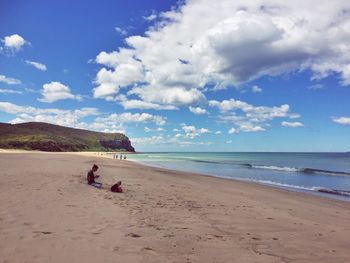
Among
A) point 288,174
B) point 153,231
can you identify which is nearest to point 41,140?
point 288,174

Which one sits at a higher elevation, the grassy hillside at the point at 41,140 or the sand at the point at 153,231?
the grassy hillside at the point at 41,140

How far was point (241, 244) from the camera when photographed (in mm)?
7230

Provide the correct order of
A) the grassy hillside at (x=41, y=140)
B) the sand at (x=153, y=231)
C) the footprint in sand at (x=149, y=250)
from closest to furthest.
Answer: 1. the sand at (x=153, y=231)
2. the footprint in sand at (x=149, y=250)
3. the grassy hillside at (x=41, y=140)

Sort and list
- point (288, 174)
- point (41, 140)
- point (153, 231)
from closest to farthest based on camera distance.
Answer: point (153, 231)
point (288, 174)
point (41, 140)

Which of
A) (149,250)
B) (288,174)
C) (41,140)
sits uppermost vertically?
(41,140)

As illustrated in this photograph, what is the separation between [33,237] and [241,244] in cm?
441

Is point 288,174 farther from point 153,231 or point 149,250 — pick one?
point 149,250

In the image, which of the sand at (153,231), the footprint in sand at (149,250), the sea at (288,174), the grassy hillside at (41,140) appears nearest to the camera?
the sand at (153,231)

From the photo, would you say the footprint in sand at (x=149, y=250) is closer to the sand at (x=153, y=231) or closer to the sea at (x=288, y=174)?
the sand at (x=153, y=231)

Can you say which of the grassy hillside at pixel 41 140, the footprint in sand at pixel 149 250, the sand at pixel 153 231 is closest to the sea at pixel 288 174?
the sand at pixel 153 231

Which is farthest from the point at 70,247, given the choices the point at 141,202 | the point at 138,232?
the point at 141,202

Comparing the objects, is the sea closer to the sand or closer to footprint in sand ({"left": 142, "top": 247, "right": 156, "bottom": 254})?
the sand

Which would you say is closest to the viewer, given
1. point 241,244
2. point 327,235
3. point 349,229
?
point 241,244

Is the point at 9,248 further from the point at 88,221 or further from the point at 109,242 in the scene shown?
the point at 88,221
